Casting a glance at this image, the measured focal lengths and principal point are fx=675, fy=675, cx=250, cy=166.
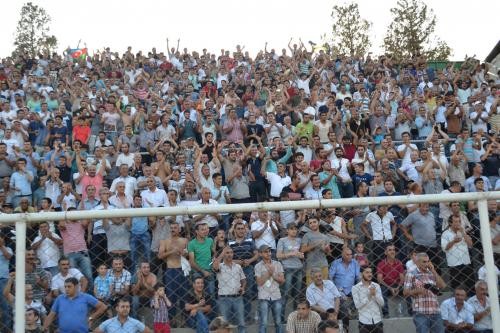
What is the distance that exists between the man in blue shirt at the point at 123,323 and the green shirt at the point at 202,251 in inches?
40.3

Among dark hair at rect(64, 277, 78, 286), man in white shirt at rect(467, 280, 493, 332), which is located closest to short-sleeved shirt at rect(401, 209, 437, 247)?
man in white shirt at rect(467, 280, 493, 332)

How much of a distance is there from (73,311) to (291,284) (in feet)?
7.25

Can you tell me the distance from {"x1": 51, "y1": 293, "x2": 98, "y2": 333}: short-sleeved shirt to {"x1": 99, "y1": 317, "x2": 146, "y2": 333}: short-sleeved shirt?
0.21 metres

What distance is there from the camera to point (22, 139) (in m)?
14.4

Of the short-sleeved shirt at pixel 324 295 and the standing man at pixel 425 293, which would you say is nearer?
the standing man at pixel 425 293

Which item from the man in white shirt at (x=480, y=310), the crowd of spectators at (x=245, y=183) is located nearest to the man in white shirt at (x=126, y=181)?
the crowd of spectators at (x=245, y=183)

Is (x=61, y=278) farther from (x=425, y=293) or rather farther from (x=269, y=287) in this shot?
(x=425, y=293)

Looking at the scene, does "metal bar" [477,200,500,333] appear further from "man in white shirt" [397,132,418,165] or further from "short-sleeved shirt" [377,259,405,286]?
"man in white shirt" [397,132,418,165]

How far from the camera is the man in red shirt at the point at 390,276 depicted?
710 cm

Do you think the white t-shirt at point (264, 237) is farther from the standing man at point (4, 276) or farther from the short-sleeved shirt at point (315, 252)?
the standing man at point (4, 276)

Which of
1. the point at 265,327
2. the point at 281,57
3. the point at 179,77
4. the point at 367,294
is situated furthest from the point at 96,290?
the point at 281,57

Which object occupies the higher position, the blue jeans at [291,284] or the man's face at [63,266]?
the man's face at [63,266]

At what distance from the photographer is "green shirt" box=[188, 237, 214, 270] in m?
7.28

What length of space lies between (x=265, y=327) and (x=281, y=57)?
Result: 49.1 ft
